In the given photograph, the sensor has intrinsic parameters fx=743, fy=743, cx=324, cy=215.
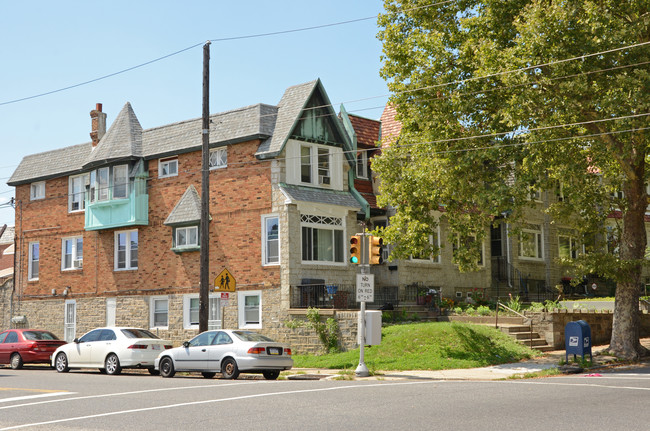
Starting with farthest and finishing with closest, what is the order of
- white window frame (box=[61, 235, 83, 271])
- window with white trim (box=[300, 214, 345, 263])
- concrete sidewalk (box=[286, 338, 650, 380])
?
white window frame (box=[61, 235, 83, 271]), window with white trim (box=[300, 214, 345, 263]), concrete sidewalk (box=[286, 338, 650, 380])

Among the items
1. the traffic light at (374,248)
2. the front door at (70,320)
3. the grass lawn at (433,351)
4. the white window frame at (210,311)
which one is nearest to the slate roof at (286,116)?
the white window frame at (210,311)

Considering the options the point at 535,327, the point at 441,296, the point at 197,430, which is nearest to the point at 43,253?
the point at 441,296

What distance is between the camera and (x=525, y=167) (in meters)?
20.2

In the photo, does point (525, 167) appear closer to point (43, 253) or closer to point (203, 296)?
point (203, 296)

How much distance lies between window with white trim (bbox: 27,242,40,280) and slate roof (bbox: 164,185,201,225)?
1042cm

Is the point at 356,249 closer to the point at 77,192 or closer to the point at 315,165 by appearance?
the point at 315,165

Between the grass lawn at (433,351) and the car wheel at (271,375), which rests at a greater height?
the grass lawn at (433,351)

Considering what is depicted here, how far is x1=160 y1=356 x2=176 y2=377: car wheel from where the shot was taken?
69.2ft

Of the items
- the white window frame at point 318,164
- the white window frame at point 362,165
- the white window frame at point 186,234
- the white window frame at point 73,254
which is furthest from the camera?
the white window frame at point 73,254

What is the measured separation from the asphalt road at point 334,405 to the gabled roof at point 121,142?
16.3 m

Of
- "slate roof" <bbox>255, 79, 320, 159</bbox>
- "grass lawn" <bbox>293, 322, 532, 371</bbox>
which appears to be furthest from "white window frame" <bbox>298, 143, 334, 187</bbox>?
"grass lawn" <bbox>293, 322, 532, 371</bbox>

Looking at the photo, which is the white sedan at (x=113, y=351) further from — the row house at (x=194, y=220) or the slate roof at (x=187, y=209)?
the slate roof at (x=187, y=209)

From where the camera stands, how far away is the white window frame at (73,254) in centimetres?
3475

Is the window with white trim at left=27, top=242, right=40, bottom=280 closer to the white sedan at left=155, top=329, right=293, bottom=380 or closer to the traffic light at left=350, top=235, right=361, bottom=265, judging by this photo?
the white sedan at left=155, top=329, right=293, bottom=380
